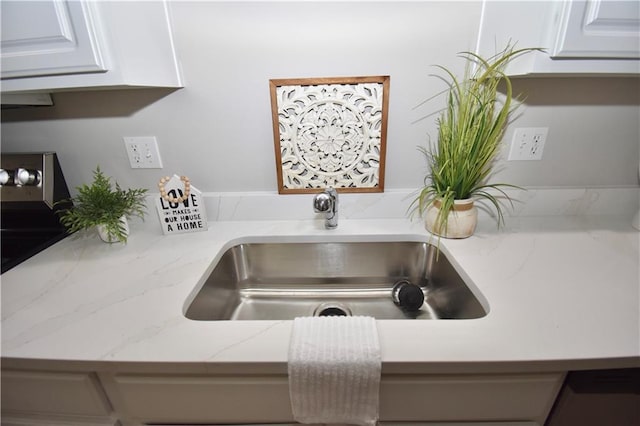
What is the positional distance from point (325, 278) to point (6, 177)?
1.14 metres

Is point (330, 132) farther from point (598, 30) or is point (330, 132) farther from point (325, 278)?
point (598, 30)

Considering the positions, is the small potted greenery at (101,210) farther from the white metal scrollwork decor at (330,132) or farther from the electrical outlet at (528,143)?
the electrical outlet at (528,143)

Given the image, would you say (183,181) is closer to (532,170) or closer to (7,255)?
(7,255)

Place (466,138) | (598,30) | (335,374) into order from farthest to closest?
(466,138), (598,30), (335,374)

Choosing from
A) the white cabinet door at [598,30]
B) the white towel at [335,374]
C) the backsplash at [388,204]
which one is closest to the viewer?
the white towel at [335,374]

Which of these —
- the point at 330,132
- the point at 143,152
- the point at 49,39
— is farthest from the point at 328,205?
the point at 49,39

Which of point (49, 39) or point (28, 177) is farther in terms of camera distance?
point (28, 177)

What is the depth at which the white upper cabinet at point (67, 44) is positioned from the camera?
0.63 metres

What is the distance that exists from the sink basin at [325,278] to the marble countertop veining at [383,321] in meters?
0.05

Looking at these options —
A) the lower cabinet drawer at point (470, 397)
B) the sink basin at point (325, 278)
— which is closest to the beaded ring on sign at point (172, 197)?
the sink basin at point (325, 278)

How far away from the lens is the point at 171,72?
885mm

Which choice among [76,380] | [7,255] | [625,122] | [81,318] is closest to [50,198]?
[7,255]

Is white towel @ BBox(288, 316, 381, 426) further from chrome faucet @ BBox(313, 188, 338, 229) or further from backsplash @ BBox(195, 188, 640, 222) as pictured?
backsplash @ BBox(195, 188, 640, 222)

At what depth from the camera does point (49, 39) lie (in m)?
0.64
